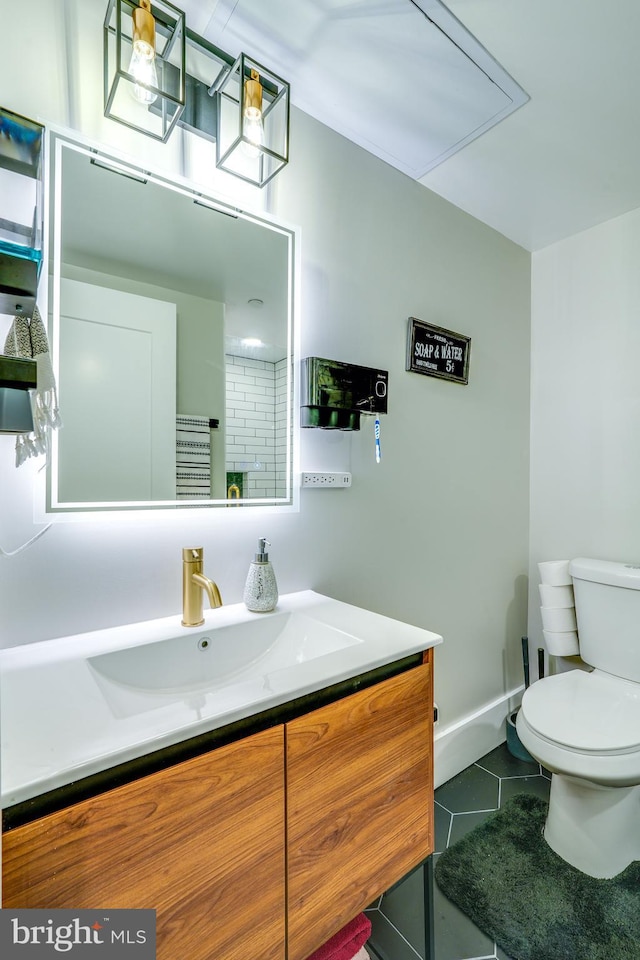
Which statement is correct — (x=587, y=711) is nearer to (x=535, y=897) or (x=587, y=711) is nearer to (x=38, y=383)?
(x=535, y=897)

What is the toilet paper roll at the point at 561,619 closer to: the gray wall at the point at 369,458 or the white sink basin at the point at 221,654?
the gray wall at the point at 369,458

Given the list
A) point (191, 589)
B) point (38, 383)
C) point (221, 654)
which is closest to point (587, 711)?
point (221, 654)

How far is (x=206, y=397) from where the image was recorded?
1344 mm

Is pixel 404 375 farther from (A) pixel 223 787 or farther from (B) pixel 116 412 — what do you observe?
(A) pixel 223 787

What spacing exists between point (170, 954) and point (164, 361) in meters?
1.19

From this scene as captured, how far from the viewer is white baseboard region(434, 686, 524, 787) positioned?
190 centimetres

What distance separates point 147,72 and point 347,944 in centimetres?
213

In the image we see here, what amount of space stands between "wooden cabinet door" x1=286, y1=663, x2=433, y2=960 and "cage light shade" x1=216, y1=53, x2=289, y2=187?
1406mm

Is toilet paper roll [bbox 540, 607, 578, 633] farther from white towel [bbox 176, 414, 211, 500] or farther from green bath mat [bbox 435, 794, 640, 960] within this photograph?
white towel [bbox 176, 414, 211, 500]

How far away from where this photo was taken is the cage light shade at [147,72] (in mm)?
1093

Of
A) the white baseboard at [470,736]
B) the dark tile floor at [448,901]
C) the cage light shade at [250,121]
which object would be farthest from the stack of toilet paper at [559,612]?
the cage light shade at [250,121]

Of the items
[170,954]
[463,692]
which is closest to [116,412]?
[170,954]

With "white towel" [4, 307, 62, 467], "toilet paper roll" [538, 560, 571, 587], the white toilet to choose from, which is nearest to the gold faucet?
"white towel" [4, 307, 62, 467]

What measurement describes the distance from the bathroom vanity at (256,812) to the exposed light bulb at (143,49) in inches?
51.0
